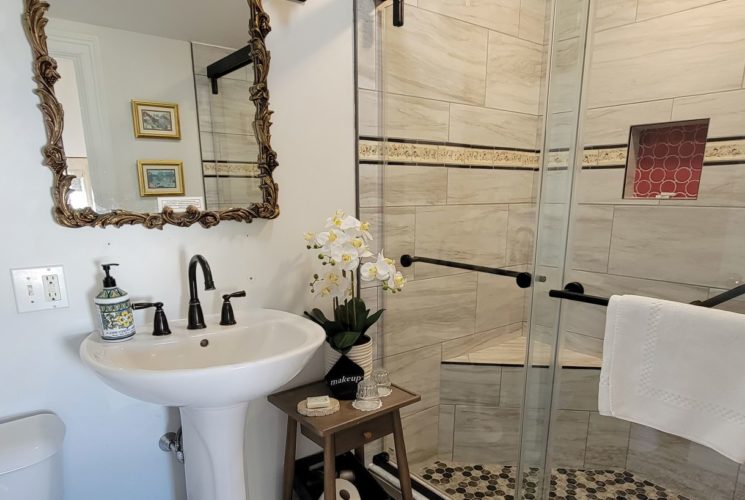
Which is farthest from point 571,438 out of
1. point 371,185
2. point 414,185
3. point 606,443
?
point 371,185

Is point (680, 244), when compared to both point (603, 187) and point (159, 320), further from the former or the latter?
point (159, 320)

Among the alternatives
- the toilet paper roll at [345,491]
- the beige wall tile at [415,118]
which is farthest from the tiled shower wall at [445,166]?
the toilet paper roll at [345,491]

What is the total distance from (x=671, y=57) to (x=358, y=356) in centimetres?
176

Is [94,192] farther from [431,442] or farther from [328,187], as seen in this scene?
[431,442]

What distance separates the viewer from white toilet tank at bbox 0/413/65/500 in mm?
932

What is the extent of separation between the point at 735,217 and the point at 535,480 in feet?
4.08

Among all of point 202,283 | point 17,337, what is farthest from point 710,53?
point 17,337

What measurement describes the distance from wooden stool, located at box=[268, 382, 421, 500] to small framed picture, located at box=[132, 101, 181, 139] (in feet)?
2.99

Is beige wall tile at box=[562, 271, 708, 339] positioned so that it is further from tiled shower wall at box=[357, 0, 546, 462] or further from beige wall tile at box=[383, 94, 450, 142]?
beige wall tile at box=[383, 94, 450, 142]

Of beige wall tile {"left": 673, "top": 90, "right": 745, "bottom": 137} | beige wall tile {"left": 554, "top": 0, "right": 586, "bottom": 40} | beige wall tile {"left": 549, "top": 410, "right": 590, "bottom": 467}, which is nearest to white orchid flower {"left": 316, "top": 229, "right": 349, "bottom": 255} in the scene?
beige wall tile {"left": 554, "top": 0, "right": 586, "bottom": 40}

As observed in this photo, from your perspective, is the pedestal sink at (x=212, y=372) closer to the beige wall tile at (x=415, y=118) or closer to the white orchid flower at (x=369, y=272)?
the white orchid flower at (x=369, y=272)

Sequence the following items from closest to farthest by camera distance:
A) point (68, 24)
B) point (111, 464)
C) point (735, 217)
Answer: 1. point (68, 24)
2. point (111, 464)
3. point (735, 217)

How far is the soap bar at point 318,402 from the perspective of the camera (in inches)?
49.9

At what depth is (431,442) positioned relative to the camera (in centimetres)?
195
